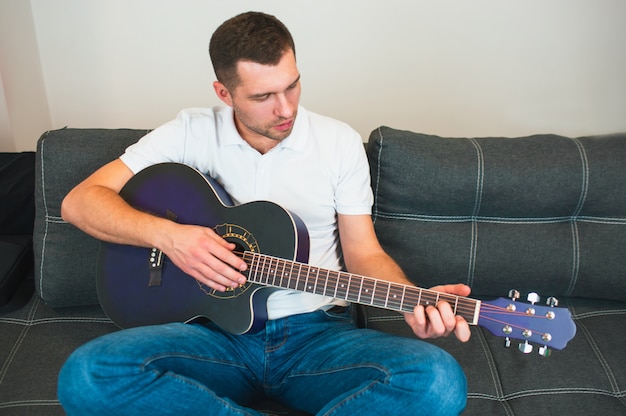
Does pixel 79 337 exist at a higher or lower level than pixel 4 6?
lower

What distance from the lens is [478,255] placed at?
1660 millimetres

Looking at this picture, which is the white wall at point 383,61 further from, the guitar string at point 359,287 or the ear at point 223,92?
the guitar string at point 359,287

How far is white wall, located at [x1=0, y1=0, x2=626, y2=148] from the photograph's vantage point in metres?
1.94

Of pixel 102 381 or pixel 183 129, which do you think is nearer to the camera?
pixel 102 381

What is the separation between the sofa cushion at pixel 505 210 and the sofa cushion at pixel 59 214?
0.81 meters

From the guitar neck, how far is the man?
1.3 inches

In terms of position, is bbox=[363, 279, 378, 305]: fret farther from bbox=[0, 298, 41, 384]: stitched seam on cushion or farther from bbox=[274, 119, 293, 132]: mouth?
bbox=[0, 298, 41, 384]: stitched seam on cushion

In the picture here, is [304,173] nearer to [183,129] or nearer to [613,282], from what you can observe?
[183,129]

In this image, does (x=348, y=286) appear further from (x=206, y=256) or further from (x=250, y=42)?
(x=250, y=42)

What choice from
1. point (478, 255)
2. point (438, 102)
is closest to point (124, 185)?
point (478, 255)

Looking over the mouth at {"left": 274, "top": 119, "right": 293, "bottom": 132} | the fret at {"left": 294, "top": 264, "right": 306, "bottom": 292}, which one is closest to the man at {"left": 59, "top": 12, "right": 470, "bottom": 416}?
the mouth at {"left": 274, "top": 119, "right": 293, "bottom": 132}

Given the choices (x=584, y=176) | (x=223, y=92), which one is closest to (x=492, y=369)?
(x=584, y=176)

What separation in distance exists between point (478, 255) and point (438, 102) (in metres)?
0.69

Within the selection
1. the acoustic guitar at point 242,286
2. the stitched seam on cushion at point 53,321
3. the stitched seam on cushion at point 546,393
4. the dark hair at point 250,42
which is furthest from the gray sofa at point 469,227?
the dark hair at point 250,42
